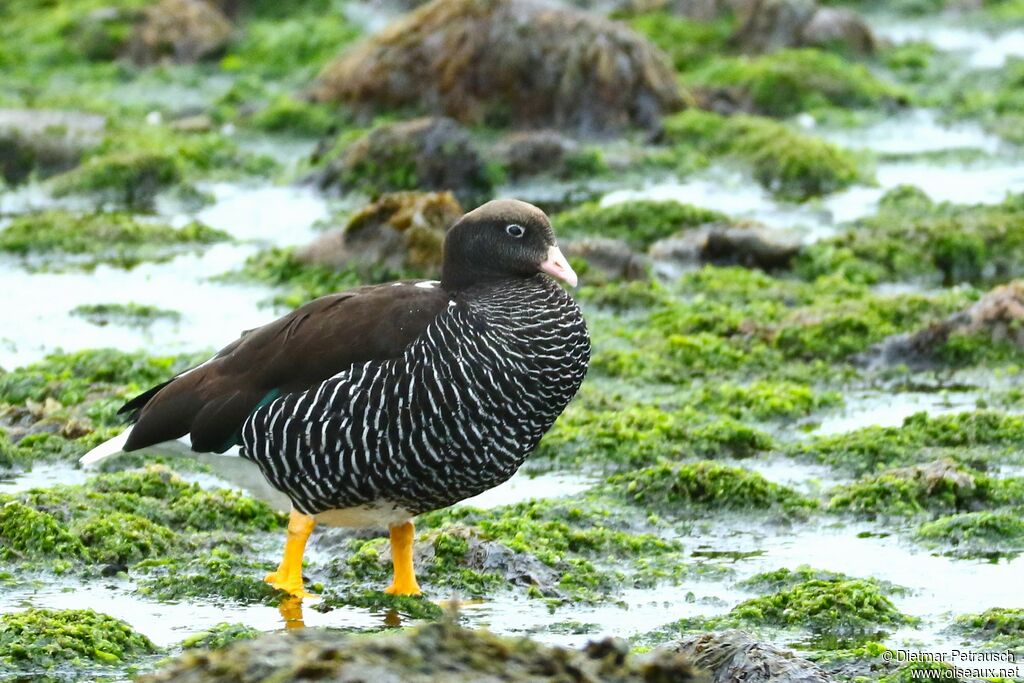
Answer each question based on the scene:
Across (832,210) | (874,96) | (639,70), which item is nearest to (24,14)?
(639,70)

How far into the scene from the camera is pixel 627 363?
12.2 meters

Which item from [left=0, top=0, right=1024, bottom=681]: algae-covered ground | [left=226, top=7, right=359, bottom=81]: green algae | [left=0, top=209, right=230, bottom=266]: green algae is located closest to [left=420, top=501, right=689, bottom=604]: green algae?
[left=0, top=0, right=1024, bottom=681]: algae-covered ground

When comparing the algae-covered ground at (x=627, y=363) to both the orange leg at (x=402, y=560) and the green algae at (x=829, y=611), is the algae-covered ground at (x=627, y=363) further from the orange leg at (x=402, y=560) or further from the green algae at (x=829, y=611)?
the orange leg at (x=402, y=560)

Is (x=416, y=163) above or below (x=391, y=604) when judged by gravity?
below

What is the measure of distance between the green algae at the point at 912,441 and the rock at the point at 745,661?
3956 mm

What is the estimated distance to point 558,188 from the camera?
697 inches

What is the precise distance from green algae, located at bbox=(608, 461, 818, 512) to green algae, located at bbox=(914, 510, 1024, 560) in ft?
2.44

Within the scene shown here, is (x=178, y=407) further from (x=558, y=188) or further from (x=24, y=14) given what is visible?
(x=24, y=14)

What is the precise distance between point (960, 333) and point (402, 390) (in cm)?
575

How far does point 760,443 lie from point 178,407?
152 inches

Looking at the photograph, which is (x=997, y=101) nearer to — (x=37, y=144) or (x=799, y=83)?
(x=799, y=83)

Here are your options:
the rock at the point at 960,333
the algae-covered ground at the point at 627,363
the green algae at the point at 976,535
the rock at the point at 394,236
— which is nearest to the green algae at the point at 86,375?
the algae-covered ground at the point at 627,363

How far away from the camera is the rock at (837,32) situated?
23234 millimetres

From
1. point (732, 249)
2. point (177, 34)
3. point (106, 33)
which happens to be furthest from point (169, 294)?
point (106, 33)
